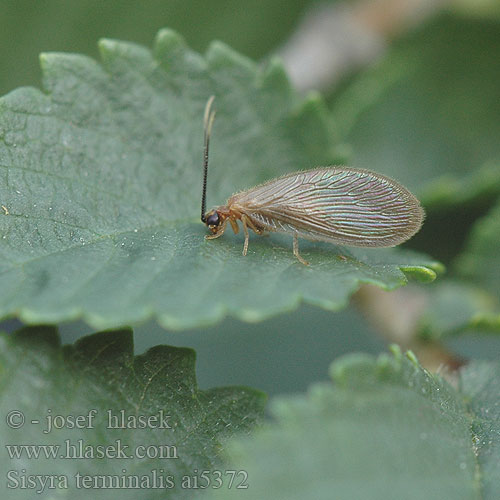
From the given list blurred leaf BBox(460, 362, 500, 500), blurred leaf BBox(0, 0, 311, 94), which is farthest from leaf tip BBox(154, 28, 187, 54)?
blurred leaf BBox(460, 362, 500, 500)

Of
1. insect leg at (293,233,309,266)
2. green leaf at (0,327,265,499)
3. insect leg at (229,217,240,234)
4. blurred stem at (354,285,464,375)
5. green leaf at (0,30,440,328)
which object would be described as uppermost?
green leaf at (0,30,440,328)

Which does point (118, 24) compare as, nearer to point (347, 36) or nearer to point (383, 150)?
point (347, 36)

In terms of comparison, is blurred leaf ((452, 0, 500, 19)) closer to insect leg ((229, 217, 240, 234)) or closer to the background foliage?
the background foliage

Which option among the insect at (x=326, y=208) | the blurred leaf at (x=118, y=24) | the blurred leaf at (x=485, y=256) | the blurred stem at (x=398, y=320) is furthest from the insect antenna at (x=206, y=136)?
the blurred leaf at (x=118, y=24)

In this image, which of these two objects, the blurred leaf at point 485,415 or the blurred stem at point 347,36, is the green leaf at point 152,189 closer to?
the blurred leaf at point 485,415

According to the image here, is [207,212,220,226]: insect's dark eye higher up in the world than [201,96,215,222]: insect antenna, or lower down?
lower down

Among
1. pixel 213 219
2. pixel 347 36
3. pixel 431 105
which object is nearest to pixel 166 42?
pixel 213 219

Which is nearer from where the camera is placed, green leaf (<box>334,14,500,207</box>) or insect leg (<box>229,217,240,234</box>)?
insect leg (<box>229,217,240,234</box>)

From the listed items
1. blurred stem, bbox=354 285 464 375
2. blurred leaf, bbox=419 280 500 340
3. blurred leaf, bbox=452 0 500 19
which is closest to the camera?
blurred leaf, bbox=419 280 500 340

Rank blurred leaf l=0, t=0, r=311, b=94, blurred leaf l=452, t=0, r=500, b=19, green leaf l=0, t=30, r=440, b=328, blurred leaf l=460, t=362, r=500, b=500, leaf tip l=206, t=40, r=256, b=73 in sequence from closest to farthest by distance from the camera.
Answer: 1. blurred leaf l=460, t=362, r=500, b=500
2. green leaf l=0, t=30, r=440, b=328
3. leaf tip l=206, t=40, r=256, b=73
4. blurred leaf l=0, t=0, r=311, b=94
5. blurred leaf l=452, t=0, r=500, b=19
